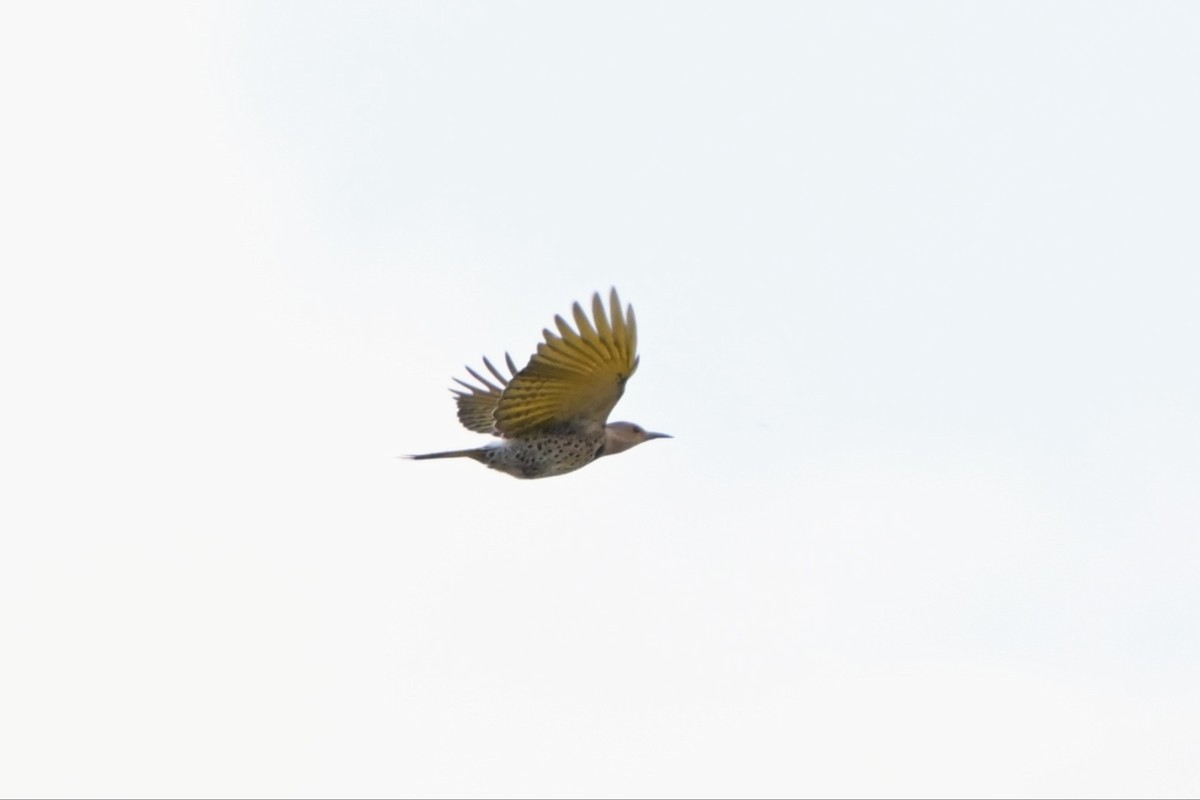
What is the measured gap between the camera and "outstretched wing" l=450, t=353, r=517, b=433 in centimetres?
1759

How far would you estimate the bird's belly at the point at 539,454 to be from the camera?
16188 mm

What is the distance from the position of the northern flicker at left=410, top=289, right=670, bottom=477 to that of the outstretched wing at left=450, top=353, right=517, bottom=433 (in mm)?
280

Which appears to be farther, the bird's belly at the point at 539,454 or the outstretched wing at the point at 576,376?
the bird's belly at the point at 539,454

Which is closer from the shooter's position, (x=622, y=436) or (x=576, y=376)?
(x=576, y=376)

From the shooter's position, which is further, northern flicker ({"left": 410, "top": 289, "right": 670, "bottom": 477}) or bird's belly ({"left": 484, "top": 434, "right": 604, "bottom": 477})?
bird's belly ({"left": 484, "top": 434, "right": 604, "bottom": 477})

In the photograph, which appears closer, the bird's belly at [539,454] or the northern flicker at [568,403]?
the northern flicker at [568,403]

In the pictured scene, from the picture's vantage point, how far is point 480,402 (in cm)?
1784

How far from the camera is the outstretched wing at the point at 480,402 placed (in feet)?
57.7

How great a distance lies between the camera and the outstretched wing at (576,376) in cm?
1469

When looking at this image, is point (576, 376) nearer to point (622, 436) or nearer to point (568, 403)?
point (568, 403)

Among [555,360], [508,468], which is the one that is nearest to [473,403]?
[508,468]

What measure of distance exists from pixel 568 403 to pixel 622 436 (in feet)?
3.47

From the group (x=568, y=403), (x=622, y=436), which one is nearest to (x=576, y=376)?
(x=568, y=403)

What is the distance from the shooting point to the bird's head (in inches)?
653
